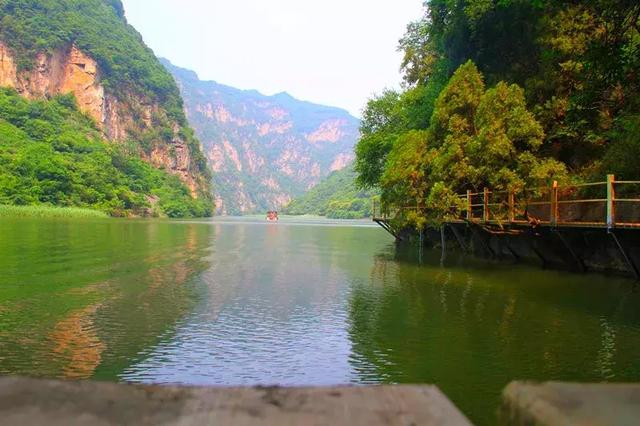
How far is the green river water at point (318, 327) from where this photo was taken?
876 cm

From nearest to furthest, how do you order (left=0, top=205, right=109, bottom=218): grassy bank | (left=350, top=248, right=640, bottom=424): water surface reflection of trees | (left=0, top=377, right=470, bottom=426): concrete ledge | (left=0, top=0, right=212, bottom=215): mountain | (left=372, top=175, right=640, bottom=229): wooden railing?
(left=0, top=377, right=470, bottom=426): concrete ledge, (left=350, top=248, right=640, bottom=424): water surface reflection of trees, (left=372, top=175, right=640, bottom=229): wooden railing, (left=0, top=205, right=109, bottom=218): grassy bank, (left=0, top=0, right=212, bottom=215): mountain

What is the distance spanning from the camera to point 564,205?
20969 mm

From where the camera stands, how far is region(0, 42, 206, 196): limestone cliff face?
153 metres

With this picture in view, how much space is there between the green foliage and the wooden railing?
91.2 meters

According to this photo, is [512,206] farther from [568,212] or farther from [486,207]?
[568,212]

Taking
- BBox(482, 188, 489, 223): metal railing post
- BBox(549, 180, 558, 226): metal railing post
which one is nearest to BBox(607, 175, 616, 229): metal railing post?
BBox(549, 180, 558, 226): metal railing post

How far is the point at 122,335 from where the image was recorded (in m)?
11.1

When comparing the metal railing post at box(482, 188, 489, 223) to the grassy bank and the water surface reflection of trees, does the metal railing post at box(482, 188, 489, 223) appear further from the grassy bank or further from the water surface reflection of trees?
the grassy bank

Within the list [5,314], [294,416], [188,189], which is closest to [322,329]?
[5,314]

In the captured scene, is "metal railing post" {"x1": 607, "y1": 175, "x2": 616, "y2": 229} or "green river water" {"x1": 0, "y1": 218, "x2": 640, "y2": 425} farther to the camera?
"metal railing post" {"x1": 607, "y1": 175, "x2": 616, "y2": 229}

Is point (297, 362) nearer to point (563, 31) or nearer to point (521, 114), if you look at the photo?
point (521, 114)

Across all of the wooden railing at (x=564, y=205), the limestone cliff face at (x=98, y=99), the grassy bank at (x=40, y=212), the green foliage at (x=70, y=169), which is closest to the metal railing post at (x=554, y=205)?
the wooden railing at (x=564, y=205)

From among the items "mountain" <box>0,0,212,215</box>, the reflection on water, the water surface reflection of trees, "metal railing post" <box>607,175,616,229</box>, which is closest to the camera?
the water surface reflection of trees

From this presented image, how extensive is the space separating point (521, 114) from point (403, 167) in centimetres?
789
